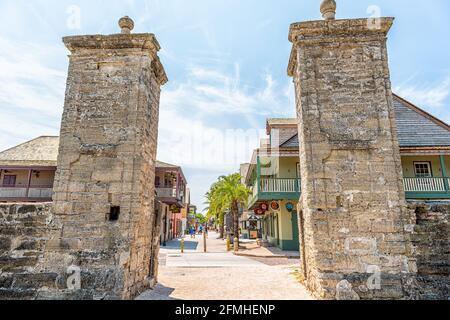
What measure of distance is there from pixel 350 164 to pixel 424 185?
13459mm

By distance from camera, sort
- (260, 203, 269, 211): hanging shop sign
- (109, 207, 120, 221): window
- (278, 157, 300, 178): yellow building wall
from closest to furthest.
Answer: (109, 207, 120, 221): window → (278, 157, 300, 178): yellow building wall → (260, 203, 269, 211): hanging shop sign

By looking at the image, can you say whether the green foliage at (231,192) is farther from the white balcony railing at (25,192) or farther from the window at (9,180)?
the window at (9,180)

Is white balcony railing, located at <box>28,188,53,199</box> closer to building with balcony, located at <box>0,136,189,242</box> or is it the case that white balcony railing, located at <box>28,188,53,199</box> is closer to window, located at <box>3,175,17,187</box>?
building with balcony, located at <box>0,136,189,242</box>

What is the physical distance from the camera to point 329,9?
22.6ft

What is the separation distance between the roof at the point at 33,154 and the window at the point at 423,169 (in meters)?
24.9

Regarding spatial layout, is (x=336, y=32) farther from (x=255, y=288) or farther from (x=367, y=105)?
(x=255, y=288)

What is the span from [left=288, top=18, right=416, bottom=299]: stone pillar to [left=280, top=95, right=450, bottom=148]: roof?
422 inches

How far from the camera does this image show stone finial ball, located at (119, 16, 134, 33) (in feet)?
23.4

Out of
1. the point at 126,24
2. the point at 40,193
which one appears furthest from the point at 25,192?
the point at 126,24

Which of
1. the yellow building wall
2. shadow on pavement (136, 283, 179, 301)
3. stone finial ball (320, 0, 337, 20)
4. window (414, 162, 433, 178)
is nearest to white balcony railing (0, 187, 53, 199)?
the yellow building wall

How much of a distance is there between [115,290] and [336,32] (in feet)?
24.8

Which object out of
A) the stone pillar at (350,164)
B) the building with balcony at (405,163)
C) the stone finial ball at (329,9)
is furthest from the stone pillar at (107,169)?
the building with balcony at (405,163)

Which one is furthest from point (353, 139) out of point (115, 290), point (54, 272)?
point (54, 272)

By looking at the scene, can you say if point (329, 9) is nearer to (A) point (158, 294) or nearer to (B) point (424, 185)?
(A) point (158, 294)
